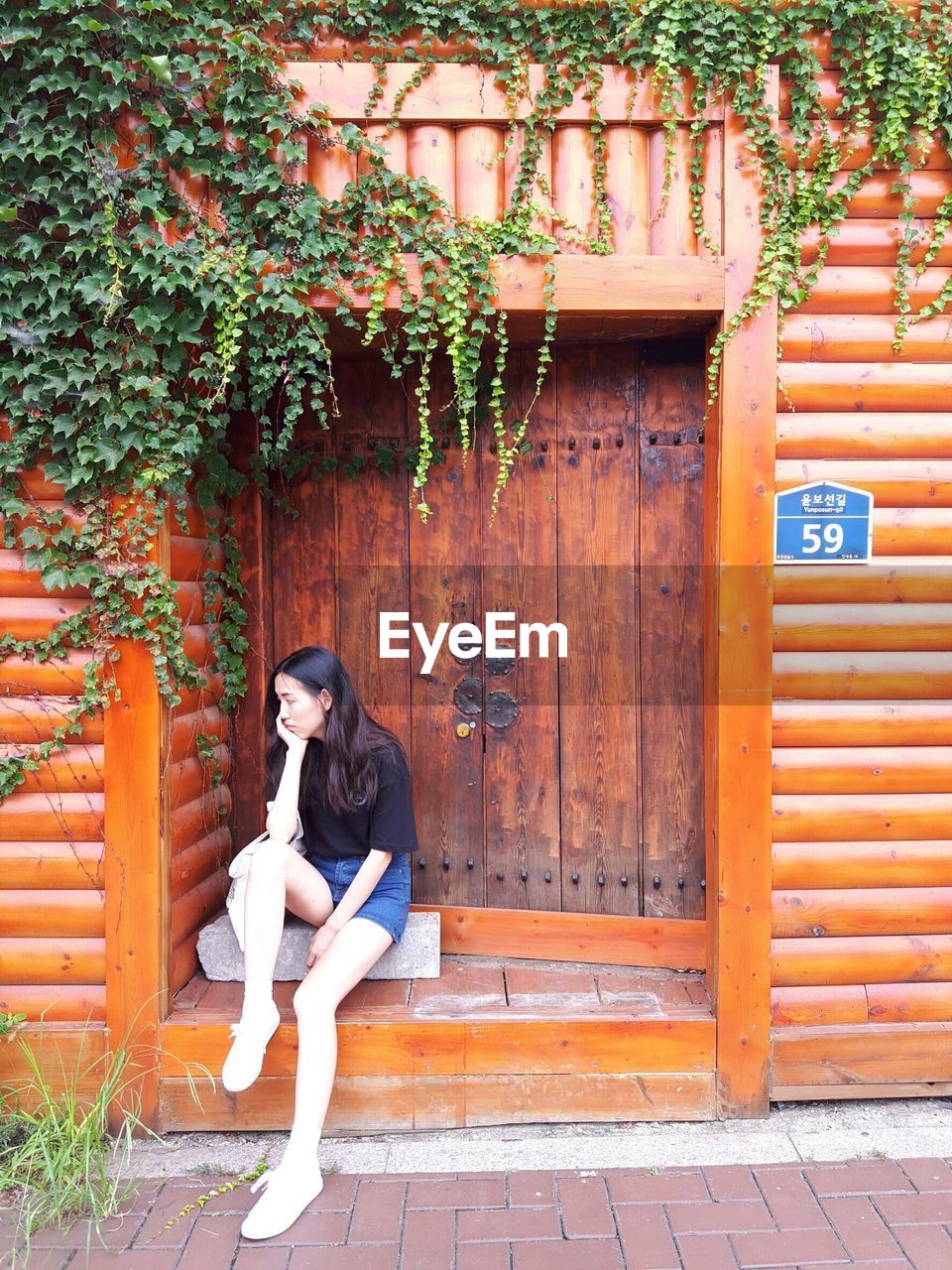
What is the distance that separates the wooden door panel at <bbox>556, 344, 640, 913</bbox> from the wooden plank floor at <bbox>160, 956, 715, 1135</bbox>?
61 centimetres

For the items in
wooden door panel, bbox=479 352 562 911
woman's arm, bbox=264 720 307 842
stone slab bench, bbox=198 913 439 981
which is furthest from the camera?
wooden door panel, bbox=479 352 562 911

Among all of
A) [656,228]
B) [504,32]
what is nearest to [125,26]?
[504,32]

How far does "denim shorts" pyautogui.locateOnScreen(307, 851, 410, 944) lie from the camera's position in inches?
121

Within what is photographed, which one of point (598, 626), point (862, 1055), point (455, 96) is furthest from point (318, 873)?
point (455, 96)

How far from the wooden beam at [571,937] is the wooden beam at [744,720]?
0.40 meters

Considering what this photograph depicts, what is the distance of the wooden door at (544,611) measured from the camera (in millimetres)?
3562

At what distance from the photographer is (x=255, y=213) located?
2.94 meters

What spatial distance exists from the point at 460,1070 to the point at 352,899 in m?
0.68

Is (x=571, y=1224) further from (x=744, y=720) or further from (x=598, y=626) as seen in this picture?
(x=598, y=626)

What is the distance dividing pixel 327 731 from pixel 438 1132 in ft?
4.59

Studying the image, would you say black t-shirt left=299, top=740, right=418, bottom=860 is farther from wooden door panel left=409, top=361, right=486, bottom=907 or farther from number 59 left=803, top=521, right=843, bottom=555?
number 59 left=803, top=521, right=843, bottom=555

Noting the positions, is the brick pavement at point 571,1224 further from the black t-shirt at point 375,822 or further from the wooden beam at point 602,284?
the wooden beam at point 602,284

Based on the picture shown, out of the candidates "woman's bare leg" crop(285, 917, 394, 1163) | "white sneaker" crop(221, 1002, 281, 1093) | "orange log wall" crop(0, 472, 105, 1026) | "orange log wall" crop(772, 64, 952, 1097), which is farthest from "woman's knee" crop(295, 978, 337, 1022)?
"orange log wall" crop(772, 64, 952, 1097)

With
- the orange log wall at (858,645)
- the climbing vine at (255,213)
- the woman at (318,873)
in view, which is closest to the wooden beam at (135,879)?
the climbing vine at (255,213)
